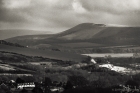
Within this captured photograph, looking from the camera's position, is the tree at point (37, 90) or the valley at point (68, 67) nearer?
the tree at point (37, 90)

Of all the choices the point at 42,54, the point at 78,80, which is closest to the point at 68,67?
the point at 42,54

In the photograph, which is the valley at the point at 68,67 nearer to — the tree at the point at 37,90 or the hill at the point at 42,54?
the hill at the point at 42,54

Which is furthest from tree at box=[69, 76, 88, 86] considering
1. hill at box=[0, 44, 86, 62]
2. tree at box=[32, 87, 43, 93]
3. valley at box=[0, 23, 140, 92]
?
hill at box=[0, 44, 86, 62]

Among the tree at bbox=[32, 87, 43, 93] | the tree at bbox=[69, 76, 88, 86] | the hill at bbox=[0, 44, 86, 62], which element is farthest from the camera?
the hill at bbox=[0, 44, 86, 62]

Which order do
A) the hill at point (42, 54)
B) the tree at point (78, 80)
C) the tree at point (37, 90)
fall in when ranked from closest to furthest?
the tree at point (37, 90) → the tree at point (78, 80) → the hill at point (42, 54)

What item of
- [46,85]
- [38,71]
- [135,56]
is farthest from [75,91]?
[135,56]

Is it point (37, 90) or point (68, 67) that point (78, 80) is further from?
point (68, 67)

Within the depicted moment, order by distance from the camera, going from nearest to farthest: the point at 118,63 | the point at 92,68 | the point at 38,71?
the point at 38,71
the point at 92,68
the point at 118,63

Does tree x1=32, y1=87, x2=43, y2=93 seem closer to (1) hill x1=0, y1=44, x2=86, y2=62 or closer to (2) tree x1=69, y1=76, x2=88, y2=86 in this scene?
(2) tree x1=69, y1=76, x2=88, y2=86

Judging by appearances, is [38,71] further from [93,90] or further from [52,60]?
[93,90]

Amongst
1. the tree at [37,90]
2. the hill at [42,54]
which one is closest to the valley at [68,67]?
the hill at [42,54]

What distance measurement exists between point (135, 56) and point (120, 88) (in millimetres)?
67216

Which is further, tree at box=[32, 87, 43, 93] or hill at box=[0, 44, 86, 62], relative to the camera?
hill at box=[0, 44, 86, 62]

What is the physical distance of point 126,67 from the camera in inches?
5364
